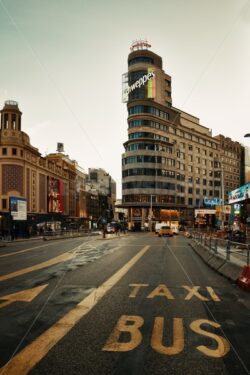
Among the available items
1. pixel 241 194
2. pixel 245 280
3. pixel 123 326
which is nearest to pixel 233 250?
pixel 241 194

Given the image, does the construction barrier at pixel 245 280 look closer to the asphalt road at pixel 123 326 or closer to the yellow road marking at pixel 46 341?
the asphalt road at pixel 123 326

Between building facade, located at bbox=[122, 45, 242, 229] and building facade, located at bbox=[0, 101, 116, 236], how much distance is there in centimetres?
1828

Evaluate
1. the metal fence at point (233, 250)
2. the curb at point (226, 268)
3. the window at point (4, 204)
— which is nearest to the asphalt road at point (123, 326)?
the curb at point (226, 268)

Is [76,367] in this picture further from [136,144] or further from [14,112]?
[136,144]

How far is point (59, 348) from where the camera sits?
5695mm

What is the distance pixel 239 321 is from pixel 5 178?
226ft

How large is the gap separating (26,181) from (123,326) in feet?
235

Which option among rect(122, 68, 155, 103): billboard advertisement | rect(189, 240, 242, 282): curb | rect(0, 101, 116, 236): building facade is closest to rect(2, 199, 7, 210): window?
rect(0, 101, 116, 236): building facade

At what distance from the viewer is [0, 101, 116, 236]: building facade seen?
227 feet

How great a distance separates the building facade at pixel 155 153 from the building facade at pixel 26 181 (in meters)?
18.3

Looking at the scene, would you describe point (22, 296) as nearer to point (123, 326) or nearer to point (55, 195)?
point (123, 326)

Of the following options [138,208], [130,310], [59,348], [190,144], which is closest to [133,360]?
[59,348]

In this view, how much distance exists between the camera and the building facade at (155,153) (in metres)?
97.4

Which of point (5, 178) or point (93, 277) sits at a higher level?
point (5, 178)
